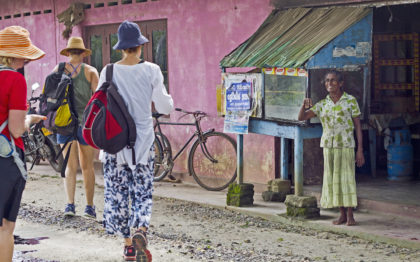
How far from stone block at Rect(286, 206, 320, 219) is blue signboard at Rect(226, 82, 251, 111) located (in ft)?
5.10

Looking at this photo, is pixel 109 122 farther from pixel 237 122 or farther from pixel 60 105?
pixel 237 122

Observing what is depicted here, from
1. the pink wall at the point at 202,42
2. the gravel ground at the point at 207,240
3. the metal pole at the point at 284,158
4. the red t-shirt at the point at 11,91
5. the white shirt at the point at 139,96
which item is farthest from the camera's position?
the pink wall at the point at 202,42

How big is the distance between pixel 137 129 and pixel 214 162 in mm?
4855

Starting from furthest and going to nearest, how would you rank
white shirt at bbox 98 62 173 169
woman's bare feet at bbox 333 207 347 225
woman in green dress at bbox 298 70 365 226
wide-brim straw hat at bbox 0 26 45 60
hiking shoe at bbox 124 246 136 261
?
woman's bare feet at bbox 333 207 347 225, woman in green dress at bbox 298 70 365 226, hiking shoe at bbox 124 246 136 261, white shirt at bbox 98 62 173 169, wide-brim straw hat at bbox 0 26 45 60

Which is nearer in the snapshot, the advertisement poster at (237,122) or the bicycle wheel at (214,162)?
the advertisement poster at (237,122)

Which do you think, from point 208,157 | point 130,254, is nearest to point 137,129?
point 130,254

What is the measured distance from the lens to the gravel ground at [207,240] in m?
6.96

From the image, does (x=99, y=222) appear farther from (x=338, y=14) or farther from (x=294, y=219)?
(x=338, y=14)

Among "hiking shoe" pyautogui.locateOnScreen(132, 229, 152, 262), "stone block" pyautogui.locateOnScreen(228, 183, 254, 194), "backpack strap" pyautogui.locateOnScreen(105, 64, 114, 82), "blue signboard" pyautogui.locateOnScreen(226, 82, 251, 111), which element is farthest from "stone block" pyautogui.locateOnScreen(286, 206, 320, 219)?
"backpack strap" pyautogui.locateOnScreen(105, 64, 114, 82)

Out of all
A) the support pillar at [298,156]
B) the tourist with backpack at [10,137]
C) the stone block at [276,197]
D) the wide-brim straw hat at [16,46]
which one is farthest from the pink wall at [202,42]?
the tourist with backpack at [10,137]

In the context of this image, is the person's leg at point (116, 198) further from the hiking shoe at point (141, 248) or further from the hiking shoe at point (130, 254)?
the hiking shoe at point (141, 248)

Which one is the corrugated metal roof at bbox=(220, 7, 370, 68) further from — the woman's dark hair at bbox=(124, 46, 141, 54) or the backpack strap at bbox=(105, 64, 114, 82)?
the backpack strap at bbox=(105, 64, 114, 82)

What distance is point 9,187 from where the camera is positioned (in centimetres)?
532

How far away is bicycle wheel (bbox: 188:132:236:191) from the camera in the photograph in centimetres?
1108
